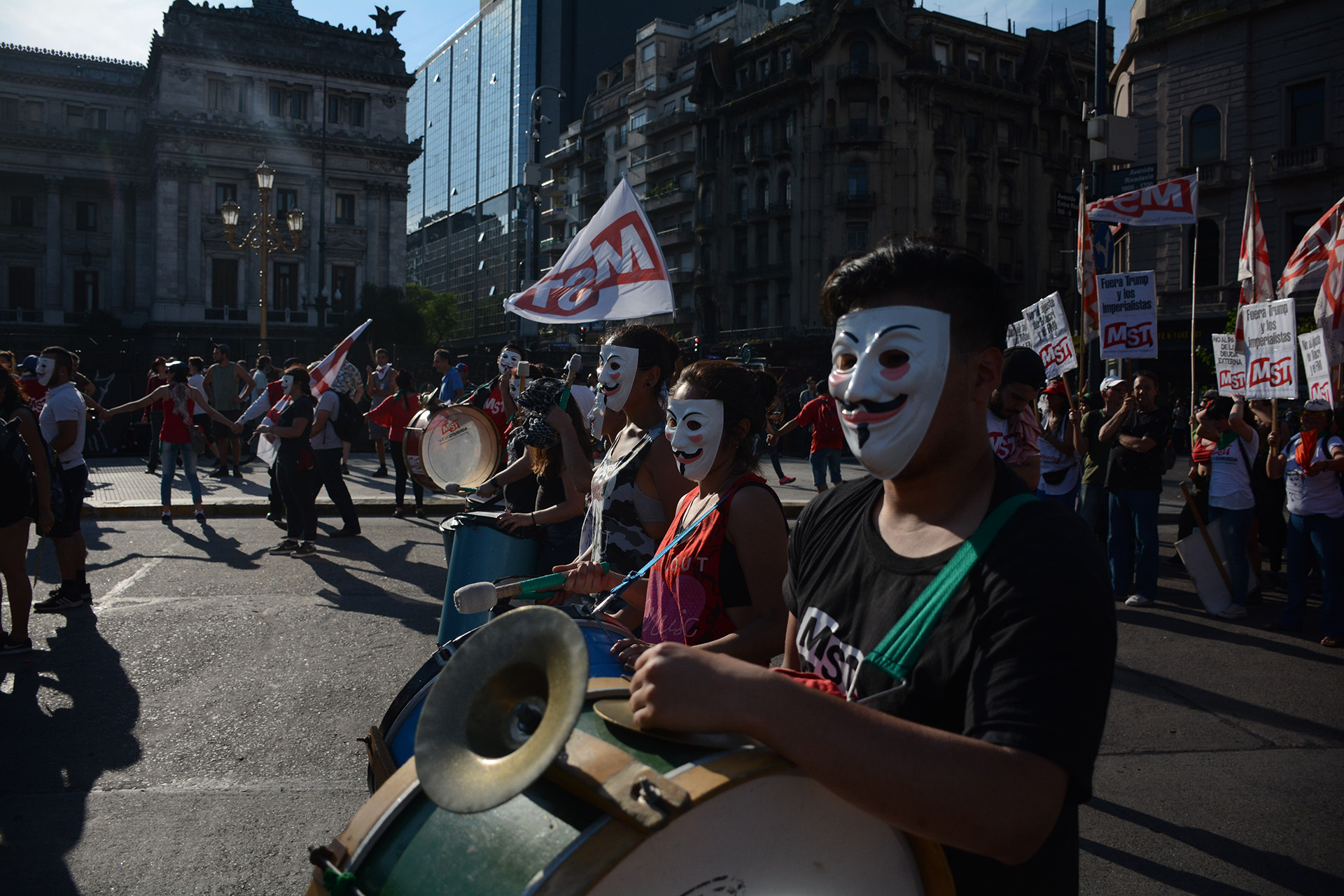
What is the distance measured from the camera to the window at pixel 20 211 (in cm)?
5758

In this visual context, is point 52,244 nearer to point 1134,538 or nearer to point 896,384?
point 1134,538

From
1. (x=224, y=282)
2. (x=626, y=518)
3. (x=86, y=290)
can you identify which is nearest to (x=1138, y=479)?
(x=626, y=518)

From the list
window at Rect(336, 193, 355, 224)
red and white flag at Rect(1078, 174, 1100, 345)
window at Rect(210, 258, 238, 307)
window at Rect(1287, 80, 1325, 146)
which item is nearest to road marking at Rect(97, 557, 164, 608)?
red and white flag at Rect(1078, 174, 1100, 345)

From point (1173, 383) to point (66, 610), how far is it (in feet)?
113

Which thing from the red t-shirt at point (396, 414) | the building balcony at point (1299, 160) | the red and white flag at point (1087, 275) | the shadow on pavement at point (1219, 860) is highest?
the building balcony at point (1299, 160)

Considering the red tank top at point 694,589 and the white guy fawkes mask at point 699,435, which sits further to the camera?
the white guy fawkes mask at point 699,435

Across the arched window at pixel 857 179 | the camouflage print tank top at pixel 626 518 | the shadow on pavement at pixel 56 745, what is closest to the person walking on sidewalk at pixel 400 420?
the shadow on pavement at pixel 56 745

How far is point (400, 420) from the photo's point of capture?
40.6 ft

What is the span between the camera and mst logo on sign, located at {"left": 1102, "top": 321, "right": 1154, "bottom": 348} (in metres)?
9.38

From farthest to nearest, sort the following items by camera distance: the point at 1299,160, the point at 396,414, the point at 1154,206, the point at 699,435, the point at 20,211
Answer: the point at 20,211 → the point at 1299,160 → the point at 396,414 → the point at 1154,206 → the point at 699,435

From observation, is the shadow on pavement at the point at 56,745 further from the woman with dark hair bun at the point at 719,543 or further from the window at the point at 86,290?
the window at the point at 86,290

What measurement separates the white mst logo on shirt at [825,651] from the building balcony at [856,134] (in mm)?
49888

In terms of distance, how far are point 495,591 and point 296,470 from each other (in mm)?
7774

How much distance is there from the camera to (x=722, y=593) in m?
2.49
